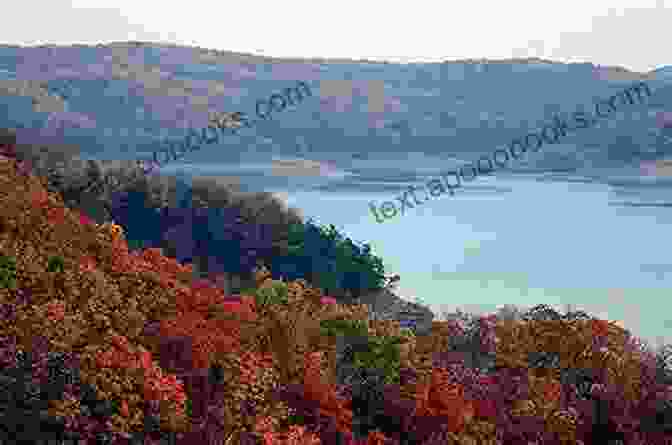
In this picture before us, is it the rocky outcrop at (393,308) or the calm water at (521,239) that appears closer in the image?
the rocky outcrop at (393,308)

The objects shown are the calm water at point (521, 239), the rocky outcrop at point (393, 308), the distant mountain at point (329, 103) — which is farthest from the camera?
the distant mountain at point (329, 103)

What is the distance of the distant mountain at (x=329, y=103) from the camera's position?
433ft

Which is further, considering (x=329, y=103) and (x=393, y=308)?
(x=329, y=103)

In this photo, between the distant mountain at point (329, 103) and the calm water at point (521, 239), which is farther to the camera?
the distant mountain at point (329, 103)

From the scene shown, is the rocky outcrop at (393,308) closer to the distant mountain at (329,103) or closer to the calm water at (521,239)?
the calm water at (521,239)

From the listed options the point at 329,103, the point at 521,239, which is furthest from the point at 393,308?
the point at 329,103

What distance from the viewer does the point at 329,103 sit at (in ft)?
531

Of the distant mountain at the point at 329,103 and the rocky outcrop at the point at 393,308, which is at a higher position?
the distant mountain at the point at 329,103

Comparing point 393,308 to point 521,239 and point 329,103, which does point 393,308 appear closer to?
point 521,239

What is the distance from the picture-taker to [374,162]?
146 meters

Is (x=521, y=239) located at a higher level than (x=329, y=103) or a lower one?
lower

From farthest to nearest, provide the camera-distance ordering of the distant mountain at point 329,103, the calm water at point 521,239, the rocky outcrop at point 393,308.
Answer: the distant mountain at point 329,103, the calm water at point 521,239, the rocky outcrop at point 393,308

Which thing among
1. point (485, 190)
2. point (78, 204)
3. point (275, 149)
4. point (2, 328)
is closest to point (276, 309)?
point (2, 328)

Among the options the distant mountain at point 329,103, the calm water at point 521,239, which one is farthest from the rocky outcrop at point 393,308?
the distant mountain at point 329,103
